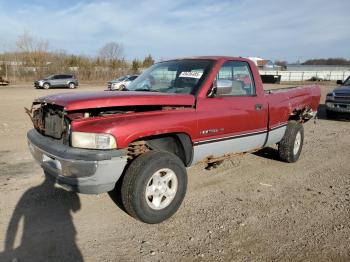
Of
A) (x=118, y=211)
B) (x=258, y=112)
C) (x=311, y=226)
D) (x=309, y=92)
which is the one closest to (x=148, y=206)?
(x=118, y=211)

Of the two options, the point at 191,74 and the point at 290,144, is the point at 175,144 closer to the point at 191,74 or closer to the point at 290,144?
the point at 191,74

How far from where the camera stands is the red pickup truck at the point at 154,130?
3.65 m

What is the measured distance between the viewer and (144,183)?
3.84 metres

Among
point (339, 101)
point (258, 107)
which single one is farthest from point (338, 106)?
point (258, 107)

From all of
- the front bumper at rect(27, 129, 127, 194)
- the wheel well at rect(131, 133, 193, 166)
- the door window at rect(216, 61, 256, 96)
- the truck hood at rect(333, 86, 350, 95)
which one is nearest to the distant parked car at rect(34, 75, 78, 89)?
the truck hood at rect(333, 86, 350, 95)

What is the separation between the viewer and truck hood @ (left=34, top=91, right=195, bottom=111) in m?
3.78

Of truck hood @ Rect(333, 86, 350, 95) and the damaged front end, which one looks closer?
the damaged front end

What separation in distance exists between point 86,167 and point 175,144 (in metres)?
1.35

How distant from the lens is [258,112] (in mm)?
5383

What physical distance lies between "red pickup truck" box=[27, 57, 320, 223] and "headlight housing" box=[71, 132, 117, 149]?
1 centimetres

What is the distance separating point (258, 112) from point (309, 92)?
8.06 ft

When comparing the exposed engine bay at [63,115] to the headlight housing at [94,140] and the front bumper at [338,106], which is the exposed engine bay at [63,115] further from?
the front bumper at [338,106]

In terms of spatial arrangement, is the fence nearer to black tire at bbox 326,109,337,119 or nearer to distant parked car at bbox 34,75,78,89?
distant parked car at bbox 34,75,78,89

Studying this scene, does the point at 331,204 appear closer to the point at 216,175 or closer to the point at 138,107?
the point at 216,175
